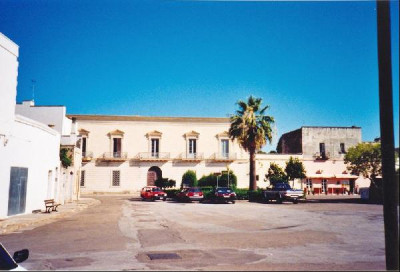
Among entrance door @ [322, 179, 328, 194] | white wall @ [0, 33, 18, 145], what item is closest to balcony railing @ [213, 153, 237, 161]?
entrance door @ [322, 179, 328, 194]

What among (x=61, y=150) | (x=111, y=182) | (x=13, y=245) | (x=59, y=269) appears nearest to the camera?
(x=59, y=269)

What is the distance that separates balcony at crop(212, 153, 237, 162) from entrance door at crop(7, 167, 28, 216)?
32585mm

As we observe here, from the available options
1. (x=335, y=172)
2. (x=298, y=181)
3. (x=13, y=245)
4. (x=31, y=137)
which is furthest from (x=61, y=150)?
(x=335, y=172)

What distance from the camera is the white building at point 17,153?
51.9 ft

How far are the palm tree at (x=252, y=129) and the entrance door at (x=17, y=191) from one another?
67.2 ft

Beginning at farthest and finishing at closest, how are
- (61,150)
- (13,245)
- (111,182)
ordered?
(111,182) → (61,150) → (13,245)

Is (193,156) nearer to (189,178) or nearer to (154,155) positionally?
(189,178)

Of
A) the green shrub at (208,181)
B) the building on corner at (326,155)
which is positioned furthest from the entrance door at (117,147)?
the building on corner at (326,155)

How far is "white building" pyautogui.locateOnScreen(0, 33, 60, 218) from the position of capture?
15.8 m

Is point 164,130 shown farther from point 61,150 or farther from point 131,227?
point 131,227

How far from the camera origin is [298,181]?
154 ft

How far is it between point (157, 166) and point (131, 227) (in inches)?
1392

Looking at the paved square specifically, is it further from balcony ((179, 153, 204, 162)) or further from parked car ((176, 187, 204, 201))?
balcony ((179, 153, 204, 162))

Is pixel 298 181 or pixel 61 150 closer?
pixel 61 150
